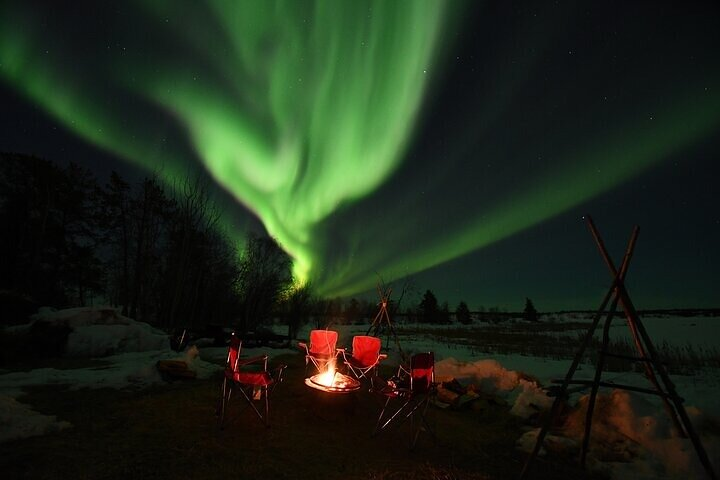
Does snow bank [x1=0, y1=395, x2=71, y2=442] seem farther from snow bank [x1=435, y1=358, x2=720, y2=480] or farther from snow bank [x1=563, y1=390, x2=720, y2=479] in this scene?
snow bank [x1=563, y1=390, x2=720, y2=479]

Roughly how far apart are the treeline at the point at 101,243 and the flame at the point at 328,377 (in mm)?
15536

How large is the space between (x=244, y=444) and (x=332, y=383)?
172 centimetres

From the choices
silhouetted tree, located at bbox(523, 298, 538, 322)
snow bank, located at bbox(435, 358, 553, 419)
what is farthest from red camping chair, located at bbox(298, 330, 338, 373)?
silhouetted tree, located at bbox(523, 298, 538, 322)

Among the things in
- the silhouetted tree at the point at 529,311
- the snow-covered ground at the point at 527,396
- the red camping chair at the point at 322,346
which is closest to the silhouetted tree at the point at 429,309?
the silhouetted tree at the point at 529,311

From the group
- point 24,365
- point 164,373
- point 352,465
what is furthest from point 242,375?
point 24,365

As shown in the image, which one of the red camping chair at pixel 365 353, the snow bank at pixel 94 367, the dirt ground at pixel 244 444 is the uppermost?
the red camping chair at pixel 365 353

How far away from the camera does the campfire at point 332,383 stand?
5.27 metres

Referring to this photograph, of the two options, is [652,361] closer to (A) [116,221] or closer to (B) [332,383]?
(B) [332,383]

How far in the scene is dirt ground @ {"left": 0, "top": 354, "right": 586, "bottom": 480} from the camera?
3404 mm

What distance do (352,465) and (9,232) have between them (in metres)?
23.3

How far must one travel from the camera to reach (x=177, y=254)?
20844mm

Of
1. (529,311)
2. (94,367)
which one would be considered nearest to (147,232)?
(94,367)

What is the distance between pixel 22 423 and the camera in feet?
13.2

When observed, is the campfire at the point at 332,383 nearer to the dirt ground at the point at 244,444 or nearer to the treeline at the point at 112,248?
the dirt ground at the point at 244,444
